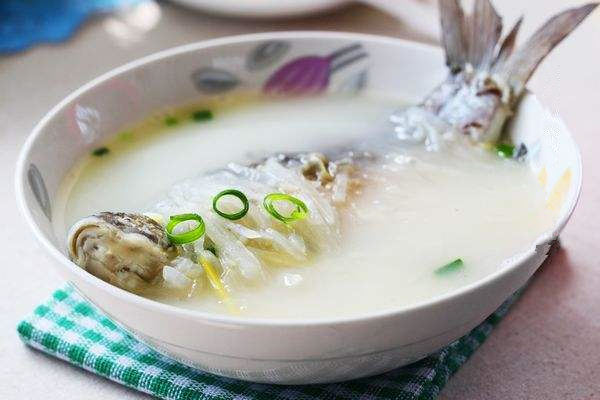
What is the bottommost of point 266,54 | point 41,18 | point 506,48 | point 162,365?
point 41,18

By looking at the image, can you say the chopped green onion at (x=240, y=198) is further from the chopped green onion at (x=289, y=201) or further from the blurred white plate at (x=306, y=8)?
the blurred white plate at (x=306, y=8)

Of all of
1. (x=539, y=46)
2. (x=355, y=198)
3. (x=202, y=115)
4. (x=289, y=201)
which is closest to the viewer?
(x=289, y=201)

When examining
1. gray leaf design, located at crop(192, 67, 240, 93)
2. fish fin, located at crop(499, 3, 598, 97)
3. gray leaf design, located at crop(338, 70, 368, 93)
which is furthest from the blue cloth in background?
fish fin, located at crop(499, 3, 598, 97)

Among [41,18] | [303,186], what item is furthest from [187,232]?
[41,18]

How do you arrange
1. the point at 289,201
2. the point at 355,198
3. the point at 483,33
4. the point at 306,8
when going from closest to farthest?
the point at 289,201 → the point at 355,198 → the point at 483,33 → the point at 306,8

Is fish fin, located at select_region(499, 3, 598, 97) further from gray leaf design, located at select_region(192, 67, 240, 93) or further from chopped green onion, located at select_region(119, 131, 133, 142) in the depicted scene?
chopped green onion, located at select_region(119, 131, 133, 142)

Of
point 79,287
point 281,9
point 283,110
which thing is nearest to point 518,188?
point 283,110

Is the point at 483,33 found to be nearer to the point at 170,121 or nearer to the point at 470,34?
the point at 470,34
